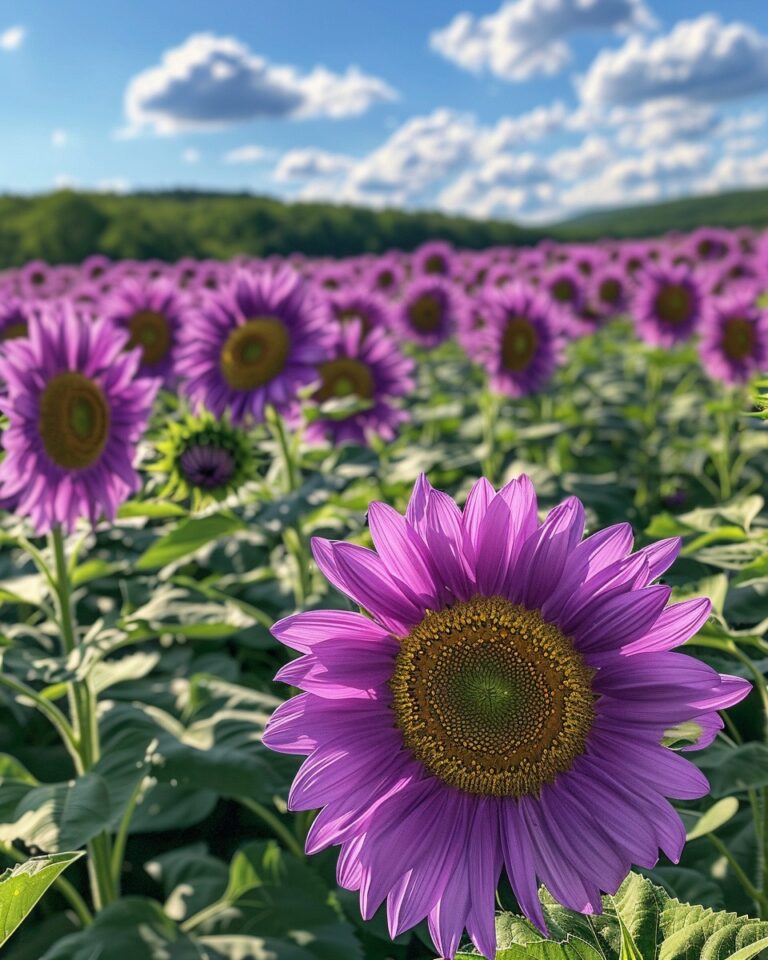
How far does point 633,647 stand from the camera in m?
1.37

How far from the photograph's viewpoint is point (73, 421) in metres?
2.81

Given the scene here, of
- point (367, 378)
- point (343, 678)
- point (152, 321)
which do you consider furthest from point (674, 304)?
point (343, 678)

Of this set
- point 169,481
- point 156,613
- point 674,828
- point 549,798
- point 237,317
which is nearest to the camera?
point 674,828

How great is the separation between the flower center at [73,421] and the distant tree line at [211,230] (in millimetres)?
30408

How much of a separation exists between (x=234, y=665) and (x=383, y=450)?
4.99 feet

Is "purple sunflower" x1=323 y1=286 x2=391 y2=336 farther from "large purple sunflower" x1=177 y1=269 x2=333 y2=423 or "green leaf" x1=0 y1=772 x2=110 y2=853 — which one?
"green leaf" x1=0 y1=772 x2=110 y2=853

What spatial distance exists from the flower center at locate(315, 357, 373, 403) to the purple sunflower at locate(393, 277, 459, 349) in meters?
3.14

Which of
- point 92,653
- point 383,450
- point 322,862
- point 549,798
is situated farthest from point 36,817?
point 383,450

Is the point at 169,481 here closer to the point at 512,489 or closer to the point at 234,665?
the point at 234,665

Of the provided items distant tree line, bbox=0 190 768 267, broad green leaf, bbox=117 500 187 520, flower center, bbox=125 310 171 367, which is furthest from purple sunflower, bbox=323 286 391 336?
distant tree line, bbox=0 190 768 267

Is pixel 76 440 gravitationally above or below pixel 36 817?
above

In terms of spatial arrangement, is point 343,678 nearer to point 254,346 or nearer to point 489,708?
point 489,708

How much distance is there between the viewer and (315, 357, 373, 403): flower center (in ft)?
14.9

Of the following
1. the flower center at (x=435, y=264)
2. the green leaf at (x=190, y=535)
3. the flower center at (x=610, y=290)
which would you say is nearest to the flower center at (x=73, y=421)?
the green leaf at (x=190, y=535)
